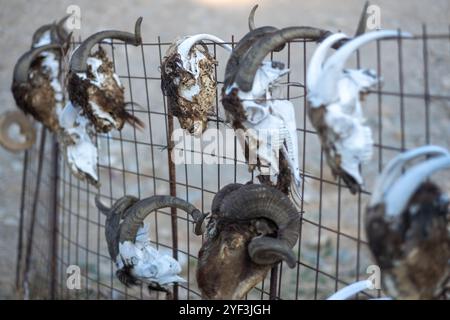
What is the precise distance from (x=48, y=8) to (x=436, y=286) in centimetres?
904

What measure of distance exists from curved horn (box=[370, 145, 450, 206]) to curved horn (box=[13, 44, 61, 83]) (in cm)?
247

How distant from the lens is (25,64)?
12.2 feet

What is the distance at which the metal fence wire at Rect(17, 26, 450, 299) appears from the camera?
11.2ft

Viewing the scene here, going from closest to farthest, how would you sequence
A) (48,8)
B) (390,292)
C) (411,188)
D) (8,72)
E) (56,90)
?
(411,188), (390,292), (56,90), (8,72), (48,8)

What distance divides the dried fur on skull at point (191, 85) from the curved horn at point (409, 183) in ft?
4.19

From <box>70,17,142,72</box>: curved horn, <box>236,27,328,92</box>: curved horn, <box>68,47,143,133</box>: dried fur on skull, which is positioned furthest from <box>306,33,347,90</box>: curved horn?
<box>68,47,143,133</box>: dried fur on skull

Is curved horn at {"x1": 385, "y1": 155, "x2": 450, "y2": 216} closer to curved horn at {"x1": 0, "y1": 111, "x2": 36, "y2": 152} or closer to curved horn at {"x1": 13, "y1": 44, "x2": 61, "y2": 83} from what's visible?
curved horn at {"x1": 13, "y1": 44, "x2": 61, "y2": 83}

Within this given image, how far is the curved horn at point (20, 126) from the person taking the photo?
179 inches

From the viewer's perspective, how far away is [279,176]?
8.14ft

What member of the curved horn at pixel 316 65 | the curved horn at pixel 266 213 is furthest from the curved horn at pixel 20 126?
the curved horn at pixel 316 65

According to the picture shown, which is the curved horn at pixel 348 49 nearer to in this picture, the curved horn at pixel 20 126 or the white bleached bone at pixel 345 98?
the white bleached bone at pixel 345 98

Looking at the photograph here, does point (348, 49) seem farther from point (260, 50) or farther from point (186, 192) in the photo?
point (186, 192)
